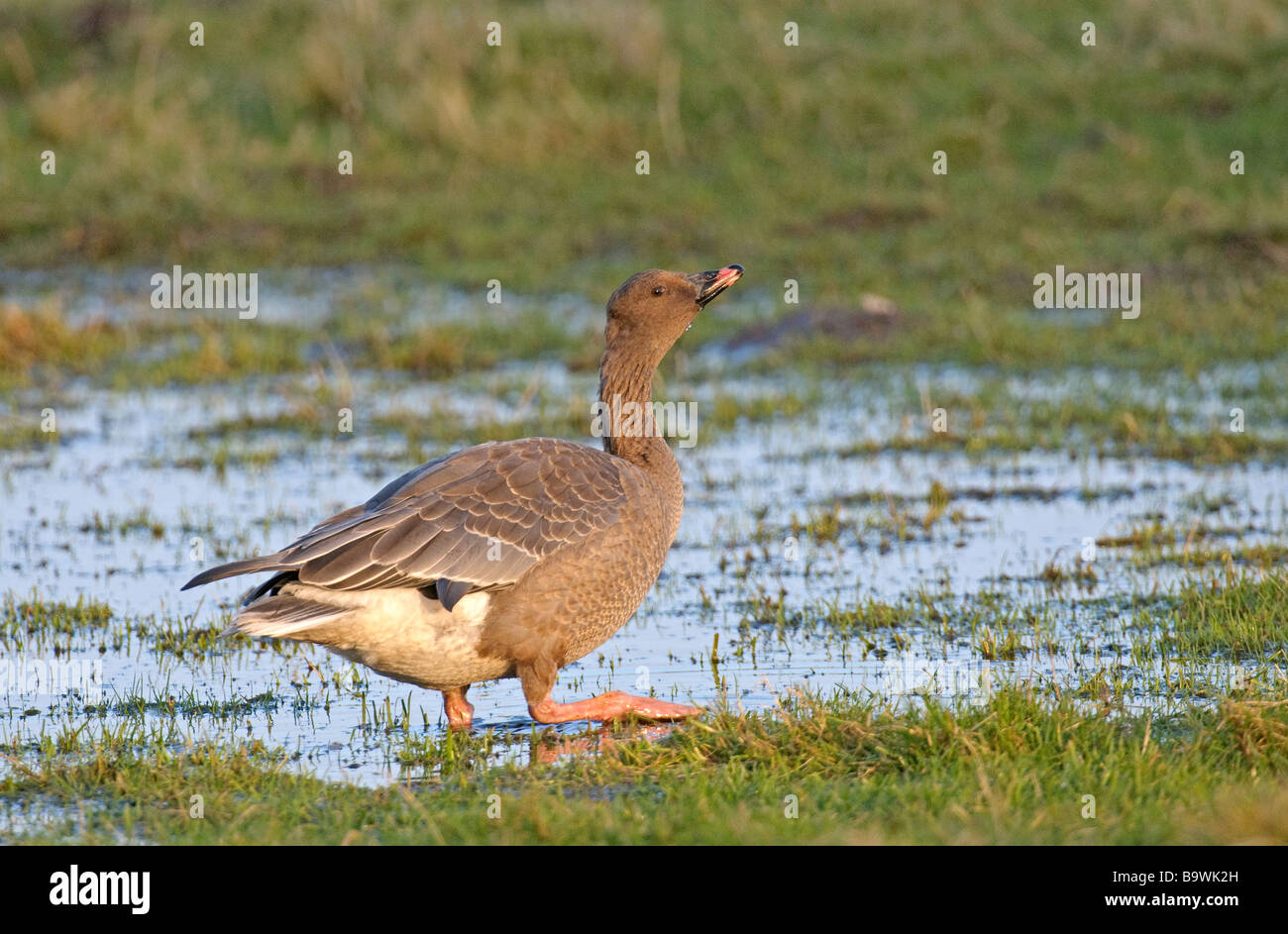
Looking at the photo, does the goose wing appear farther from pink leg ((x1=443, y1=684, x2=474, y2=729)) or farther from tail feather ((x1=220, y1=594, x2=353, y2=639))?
pink leg ((x1=443, y1=684, x2=474, y2=729))

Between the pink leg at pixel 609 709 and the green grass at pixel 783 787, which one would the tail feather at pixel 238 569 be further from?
the pink leg at pixel 609 709

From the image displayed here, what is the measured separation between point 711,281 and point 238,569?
7.92 ft

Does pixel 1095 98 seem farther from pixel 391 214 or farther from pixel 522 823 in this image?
pixel 522 823

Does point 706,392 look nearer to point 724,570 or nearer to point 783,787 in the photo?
point 724,570

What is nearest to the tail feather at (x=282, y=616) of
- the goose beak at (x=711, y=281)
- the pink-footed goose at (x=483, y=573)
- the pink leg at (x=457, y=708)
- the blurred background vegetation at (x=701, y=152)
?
the pink-footed goose at (x=483, y=573)

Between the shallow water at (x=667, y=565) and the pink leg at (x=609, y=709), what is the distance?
131 mm

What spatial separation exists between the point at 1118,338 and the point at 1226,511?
404cm

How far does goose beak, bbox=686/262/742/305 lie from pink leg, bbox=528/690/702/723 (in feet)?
5.69

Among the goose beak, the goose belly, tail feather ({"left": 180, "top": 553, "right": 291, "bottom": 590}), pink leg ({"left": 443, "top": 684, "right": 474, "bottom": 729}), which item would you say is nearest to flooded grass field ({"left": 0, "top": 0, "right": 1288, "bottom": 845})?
pink leg ({"left": 443, "top": 684, "right": 474, "bottom": 729})

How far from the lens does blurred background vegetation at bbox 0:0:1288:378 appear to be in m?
14.8

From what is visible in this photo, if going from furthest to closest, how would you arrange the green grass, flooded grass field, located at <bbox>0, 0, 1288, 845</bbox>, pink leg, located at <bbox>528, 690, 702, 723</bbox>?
pink leg, located at <bbox>528, 690, 702, 723</bbox>
flooded grass field, located at <bbox>0, 0, 1288, 845</bbox>
the green grass

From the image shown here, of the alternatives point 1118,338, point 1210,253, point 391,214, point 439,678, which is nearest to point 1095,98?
point 1210,253

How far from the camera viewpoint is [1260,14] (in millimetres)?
18609

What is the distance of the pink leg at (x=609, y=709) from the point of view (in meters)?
5.85
